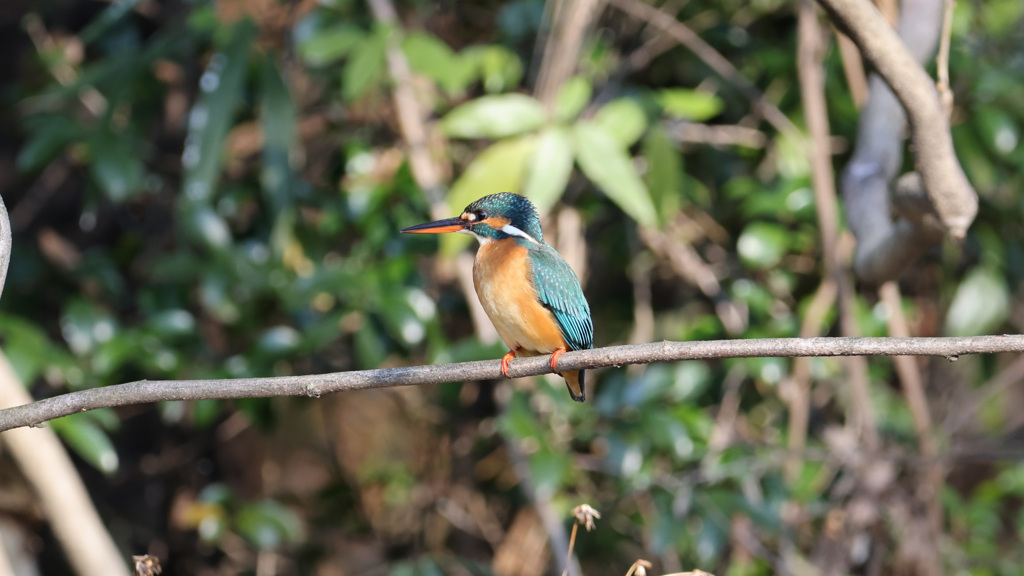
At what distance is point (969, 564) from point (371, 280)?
7.38 feet

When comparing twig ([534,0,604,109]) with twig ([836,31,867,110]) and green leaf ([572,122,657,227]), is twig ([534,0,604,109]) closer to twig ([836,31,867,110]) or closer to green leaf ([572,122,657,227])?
green leaf ([572,122,657,227])

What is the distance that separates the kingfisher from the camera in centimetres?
186

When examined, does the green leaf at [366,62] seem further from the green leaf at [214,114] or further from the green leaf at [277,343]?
the green leaf at [277,343]

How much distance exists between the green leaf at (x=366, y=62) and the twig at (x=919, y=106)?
1374 millimetres

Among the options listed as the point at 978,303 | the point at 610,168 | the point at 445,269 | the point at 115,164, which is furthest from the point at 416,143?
the point at 978,303

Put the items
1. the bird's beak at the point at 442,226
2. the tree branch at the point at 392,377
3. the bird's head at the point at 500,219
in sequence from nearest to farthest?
the tree branch at the point at 392,377 < the bird's beak at the point at 442,226 < the bird's head at the point at 500,219

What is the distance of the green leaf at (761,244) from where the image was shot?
9.09 ft

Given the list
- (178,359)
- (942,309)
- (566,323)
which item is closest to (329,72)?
(178,359)

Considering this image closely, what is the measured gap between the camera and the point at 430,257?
3.29m

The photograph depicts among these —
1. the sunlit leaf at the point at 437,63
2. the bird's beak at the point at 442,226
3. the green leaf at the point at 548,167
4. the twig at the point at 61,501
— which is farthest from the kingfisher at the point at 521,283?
the twig at the point at 61,501

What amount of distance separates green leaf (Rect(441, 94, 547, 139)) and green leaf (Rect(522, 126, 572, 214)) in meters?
0.06

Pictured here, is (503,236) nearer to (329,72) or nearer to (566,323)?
(566,323)

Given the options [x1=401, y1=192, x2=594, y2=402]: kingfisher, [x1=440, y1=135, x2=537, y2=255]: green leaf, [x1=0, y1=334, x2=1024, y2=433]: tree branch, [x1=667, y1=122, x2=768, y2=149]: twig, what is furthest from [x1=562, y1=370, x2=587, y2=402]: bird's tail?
[x1=667, y1=122, x2=768, y2=149]: twig

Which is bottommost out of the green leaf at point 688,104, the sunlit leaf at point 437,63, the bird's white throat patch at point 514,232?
the bird's white throat patch at point 514,232
